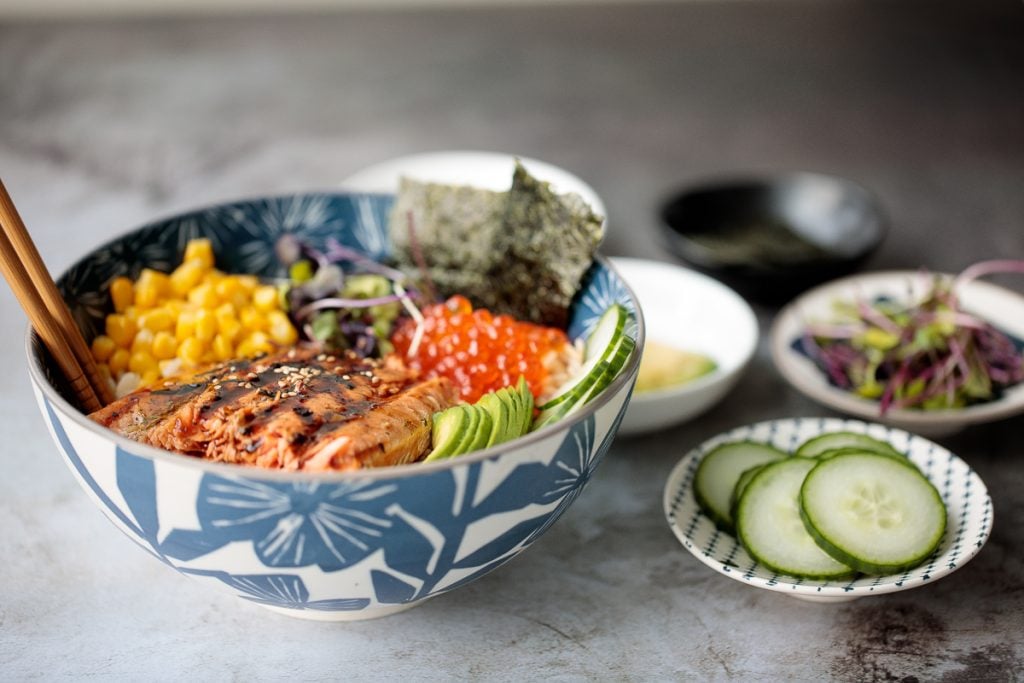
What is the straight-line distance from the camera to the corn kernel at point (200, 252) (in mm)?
2150

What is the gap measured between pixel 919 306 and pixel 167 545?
1855mm

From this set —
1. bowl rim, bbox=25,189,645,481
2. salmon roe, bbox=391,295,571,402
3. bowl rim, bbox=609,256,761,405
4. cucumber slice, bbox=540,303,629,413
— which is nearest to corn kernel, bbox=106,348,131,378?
bowl rim, bbox=25,189,645,481

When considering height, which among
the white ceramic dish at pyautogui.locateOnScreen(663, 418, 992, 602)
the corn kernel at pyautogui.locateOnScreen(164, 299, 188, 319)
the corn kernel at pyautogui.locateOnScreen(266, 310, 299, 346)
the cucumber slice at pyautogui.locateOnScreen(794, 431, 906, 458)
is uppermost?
the corn kernel at pyautogui.locateOnScreen(164, 299, 188, 319)

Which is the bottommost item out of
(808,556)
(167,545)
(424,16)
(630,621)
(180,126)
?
(630,621)

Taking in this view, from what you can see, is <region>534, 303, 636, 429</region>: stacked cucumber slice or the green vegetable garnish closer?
<region>534, 303, 636, 429</region>: stacked cucumber slice

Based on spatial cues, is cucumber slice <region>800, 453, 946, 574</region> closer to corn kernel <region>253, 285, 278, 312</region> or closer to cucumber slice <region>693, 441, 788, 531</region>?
cucumber slice <region>693, 441, 788, 531</region>

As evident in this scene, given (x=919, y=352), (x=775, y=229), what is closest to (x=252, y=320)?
(x=919, y=352)

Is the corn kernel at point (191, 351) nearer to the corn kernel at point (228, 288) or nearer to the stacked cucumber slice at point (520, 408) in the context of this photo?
the corn kernel at point (228, 288)

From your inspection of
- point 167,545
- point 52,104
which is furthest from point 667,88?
point 167,545

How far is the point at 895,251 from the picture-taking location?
3123mm

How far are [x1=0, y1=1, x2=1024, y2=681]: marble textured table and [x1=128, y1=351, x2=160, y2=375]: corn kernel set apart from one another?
312 millimetres

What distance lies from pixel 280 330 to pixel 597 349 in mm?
700

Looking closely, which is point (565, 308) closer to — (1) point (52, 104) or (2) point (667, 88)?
(2) point (667, 88)

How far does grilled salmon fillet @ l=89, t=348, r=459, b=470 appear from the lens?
57.9 inches
